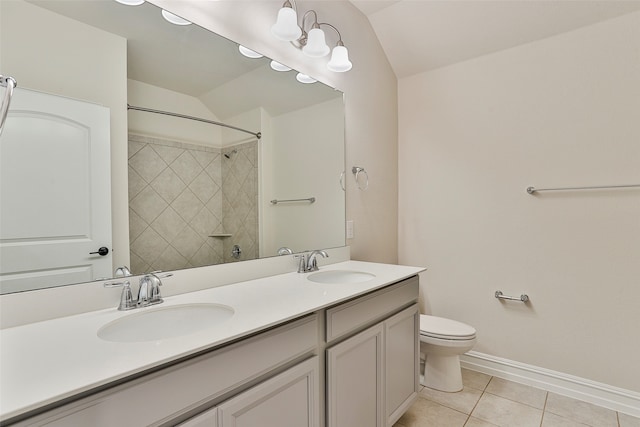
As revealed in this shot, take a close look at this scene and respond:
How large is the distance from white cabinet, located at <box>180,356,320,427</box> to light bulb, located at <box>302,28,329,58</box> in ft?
5.08

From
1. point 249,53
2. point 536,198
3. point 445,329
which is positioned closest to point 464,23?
point 536,198

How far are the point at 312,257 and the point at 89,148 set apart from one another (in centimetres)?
112

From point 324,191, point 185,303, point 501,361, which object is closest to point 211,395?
point 185,303

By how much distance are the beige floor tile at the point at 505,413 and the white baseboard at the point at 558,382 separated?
289mm

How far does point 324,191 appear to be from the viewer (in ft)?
6.53

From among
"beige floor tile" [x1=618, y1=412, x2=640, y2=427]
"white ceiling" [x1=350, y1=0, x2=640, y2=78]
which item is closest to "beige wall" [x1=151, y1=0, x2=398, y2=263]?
"white ceiling" [x1=350, y1=0, x2=640, y2=78]

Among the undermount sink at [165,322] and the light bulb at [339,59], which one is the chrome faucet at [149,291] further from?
the light bulb at [339,59]

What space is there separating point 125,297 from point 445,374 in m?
1.93

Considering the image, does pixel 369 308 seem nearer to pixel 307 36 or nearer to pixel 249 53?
pixel 249 53

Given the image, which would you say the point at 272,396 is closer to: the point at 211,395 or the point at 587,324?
the point at 211,395

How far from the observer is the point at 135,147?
117 cm

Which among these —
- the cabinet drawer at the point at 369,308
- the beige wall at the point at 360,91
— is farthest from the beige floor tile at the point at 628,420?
the beige wall at the point at 360,91

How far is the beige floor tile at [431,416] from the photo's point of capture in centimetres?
172

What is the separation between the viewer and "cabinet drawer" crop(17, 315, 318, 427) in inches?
23.9
